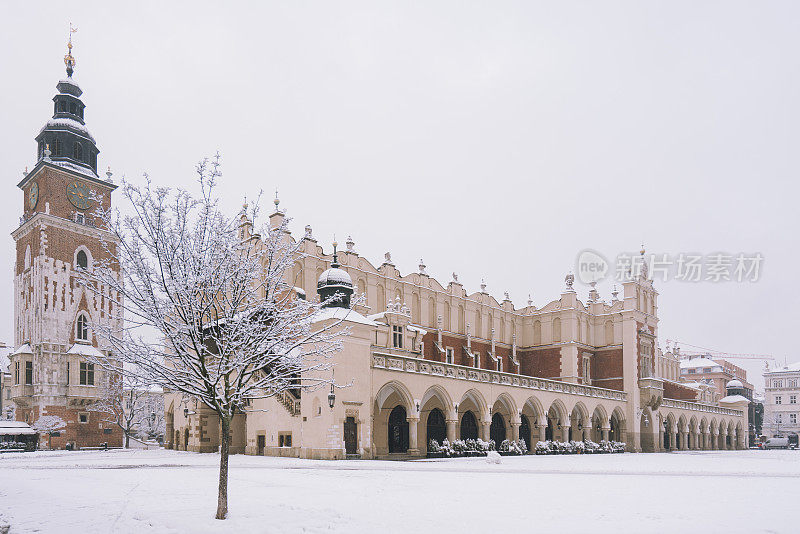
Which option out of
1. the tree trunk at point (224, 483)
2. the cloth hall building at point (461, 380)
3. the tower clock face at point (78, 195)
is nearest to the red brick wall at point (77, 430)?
the cloth hall building at point (461, 380)

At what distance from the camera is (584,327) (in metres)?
62.6

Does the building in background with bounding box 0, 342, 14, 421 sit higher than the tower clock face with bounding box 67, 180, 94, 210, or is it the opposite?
the tower clock face with bounding box 67, 180, 94, 210

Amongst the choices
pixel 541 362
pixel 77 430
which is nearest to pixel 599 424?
pixel 541 362

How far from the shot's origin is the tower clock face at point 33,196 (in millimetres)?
58438

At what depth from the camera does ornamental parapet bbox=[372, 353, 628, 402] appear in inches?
1414

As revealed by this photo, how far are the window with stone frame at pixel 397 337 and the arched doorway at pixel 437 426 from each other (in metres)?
4.81

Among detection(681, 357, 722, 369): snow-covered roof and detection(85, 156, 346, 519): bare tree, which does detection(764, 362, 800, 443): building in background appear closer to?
detection(681, 357, 722, 369): snow-covered roof

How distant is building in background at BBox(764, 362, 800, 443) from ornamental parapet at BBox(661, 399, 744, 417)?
4116cm

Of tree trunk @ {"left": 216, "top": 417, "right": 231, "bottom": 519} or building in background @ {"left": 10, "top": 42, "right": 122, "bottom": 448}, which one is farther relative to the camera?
building in background @ {"left": 10, "top": 42, "right": 122, "bottom": 448}

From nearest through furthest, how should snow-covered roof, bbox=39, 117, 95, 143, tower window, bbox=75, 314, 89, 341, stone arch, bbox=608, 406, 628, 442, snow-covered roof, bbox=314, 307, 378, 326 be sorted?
snow-covered roof, bbox=314, 307, 378, 326 < tower window, bbox=75, 314, 89, 341 < stone arch, bbox=608, 406, 628, 442 < snow-covered roof, bbox=39, 117, 95, 143

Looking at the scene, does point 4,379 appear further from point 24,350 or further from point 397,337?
point 397,337

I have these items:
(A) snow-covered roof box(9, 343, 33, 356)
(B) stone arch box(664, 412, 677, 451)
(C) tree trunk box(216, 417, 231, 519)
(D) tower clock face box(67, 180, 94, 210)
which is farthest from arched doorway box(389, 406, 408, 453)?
(B) stone arch box(664, 412, 677, 451)

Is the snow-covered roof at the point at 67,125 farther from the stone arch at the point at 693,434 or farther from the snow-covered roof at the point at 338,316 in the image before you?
the stone arch at the point at 693,434

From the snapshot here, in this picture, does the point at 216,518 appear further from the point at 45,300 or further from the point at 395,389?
the point at 45,300
